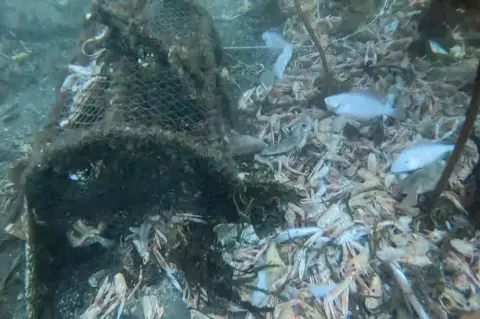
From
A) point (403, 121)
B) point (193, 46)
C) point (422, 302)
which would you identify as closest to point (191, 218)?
point (193, 46)

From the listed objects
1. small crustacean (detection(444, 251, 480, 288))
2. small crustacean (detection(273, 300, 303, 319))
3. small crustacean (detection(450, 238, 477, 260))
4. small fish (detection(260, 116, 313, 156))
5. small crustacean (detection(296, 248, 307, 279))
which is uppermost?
small crustacean (detection(450, 238, 477, 260))

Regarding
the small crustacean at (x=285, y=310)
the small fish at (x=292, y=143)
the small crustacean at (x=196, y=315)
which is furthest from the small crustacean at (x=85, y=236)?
the small fish at (x=292, y=143)

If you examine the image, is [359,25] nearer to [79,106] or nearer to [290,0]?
[290,0]

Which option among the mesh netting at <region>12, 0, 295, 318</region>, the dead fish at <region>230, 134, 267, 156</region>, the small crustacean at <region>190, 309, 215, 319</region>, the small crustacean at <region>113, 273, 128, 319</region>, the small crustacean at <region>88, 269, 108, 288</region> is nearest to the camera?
the mesh netting at <region>12, 0, 295, 318</region>

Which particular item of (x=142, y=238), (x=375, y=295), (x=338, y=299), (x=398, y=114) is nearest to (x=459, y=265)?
(x=375, y=295)

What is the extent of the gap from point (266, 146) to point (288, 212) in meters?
0.64

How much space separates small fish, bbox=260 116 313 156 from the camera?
320 centimetres

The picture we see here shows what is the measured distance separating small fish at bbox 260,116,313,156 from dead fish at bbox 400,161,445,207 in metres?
0.84

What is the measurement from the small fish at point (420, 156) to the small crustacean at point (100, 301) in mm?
2071

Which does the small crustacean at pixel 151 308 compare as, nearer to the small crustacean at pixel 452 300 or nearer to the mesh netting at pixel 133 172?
the mesh netting at pixel 133 172

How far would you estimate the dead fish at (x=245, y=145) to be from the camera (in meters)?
3.04

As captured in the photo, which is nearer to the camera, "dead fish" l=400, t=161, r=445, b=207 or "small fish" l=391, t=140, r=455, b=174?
"dead fish" l=400, t=161, r=445, b=207

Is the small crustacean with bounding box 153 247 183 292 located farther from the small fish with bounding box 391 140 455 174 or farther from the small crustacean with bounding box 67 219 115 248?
the small fish with bounding box 391 140 455 174

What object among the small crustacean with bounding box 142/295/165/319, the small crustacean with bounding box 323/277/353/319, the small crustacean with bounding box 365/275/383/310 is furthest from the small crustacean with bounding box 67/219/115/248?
the small crustacean with bounding box 365/275/383/310
